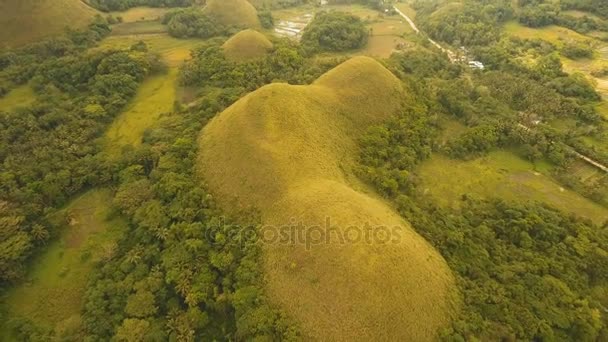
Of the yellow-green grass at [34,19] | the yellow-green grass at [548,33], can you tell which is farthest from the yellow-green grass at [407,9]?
the yellow-green grass at [34,19]

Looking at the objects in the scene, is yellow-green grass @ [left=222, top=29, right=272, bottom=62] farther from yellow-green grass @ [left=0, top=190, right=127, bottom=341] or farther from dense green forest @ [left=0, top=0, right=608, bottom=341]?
yellow-green grass @ [left=0, top=190, right=127, bottom=341]

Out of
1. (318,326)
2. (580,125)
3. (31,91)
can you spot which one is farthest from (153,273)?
(580,125)

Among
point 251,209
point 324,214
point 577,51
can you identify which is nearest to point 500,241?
point 324,214

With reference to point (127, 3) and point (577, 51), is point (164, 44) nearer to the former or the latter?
point (127, 3)

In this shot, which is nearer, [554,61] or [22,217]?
[22,217]

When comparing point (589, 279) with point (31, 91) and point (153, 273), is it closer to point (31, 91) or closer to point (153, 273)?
point (153, 273)

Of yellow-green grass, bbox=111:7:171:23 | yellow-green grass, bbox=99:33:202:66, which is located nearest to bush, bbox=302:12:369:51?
yellow-green grass, bbox=99:33:202:66

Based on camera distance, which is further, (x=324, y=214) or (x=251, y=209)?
(x=251, y=209)
